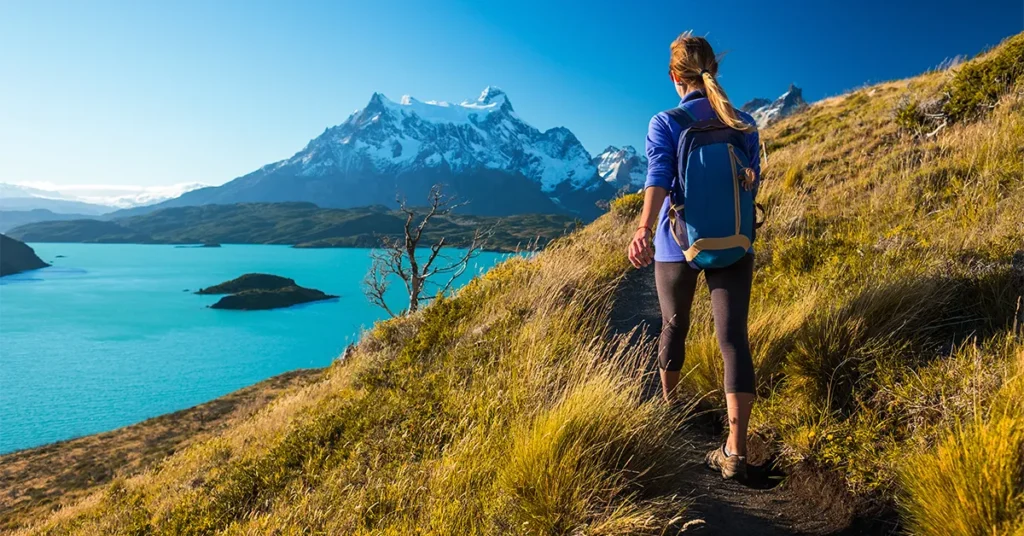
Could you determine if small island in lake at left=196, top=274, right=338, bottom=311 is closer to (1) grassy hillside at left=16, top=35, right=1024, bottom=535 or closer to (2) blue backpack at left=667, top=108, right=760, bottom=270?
(1) grassy hillside at left=16, top=35, right=1024, bottom=535

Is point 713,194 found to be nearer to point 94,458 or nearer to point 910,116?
point 910,116

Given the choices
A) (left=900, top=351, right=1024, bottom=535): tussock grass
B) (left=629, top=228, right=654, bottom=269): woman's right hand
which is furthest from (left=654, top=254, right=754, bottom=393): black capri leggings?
(left=900, top=351, right=1024, bottom=535): tussock grass

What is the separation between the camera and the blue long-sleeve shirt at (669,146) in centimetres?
250

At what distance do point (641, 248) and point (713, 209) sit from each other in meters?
0.41

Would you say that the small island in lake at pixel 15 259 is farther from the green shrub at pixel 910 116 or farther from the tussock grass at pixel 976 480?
the tussock grass at pixel 976 480

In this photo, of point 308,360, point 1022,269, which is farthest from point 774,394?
point 308,360

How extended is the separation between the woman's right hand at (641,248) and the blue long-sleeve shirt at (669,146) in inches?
8.4

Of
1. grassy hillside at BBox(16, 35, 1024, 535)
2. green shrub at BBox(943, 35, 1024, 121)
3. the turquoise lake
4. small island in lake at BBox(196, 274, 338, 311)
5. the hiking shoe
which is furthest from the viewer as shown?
small island in lake at BBox(196, 274, 338, 311)

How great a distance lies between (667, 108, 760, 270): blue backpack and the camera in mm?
2410

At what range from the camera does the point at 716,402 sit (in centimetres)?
335

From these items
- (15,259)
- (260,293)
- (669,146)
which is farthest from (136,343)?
(15,259)

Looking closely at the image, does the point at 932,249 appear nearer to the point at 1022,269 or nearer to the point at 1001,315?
the point at 1022,269

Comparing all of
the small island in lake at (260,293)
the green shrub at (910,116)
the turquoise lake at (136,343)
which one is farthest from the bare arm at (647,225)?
the small island in lake at (260,293)

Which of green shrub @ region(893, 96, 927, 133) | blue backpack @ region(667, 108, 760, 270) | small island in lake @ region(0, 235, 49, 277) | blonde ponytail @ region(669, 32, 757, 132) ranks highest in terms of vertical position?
green shrub @ region(893, 96, 927, 133)
